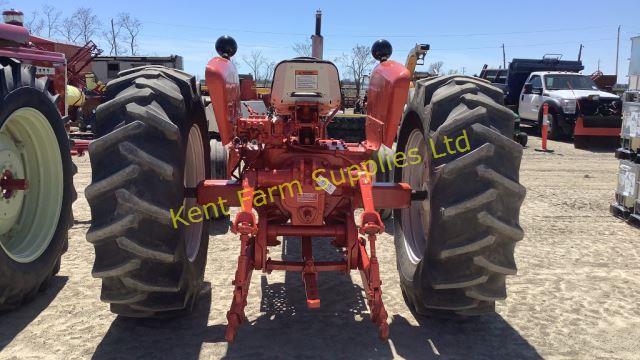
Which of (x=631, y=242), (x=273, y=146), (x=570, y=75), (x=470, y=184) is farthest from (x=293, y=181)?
(x=570, y=75)

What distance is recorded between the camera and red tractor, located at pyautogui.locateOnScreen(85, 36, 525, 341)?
9.75ft

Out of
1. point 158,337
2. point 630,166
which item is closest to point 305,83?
point 158,337

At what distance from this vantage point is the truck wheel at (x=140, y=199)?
9.53ft

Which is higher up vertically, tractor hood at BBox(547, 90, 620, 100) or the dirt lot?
tractor hood at BBox(547, 90, 620, 100)

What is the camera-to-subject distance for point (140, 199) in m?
2.92

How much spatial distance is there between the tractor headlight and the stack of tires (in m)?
9.04

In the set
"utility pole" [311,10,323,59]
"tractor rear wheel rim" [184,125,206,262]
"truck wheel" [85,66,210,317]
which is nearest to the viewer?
"truck wheel" [85,66,210,317]

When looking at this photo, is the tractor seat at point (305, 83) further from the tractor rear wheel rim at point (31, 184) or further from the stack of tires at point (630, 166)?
the stack of tires at point (630, 166)

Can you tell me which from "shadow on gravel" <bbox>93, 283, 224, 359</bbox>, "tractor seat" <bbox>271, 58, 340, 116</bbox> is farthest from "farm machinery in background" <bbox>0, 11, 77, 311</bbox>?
"tractor seat" <bbox>271, 58, 340, 116</bbox>

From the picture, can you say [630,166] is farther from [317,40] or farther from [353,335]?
[353,335]

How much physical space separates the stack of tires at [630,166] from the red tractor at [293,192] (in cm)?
391

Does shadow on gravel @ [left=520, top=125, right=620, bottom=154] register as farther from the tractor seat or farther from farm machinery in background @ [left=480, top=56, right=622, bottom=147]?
the tractor seat

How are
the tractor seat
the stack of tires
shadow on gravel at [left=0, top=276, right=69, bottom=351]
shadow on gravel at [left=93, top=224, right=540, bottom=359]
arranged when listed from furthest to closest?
the stack of tires < the tractor seat < shadow on gravel at [left=0, top=276, right=69, bottom=351] < shadow on gravel at [left=93, top=224, right=540, bottom=359]

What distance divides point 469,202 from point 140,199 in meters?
1.83
